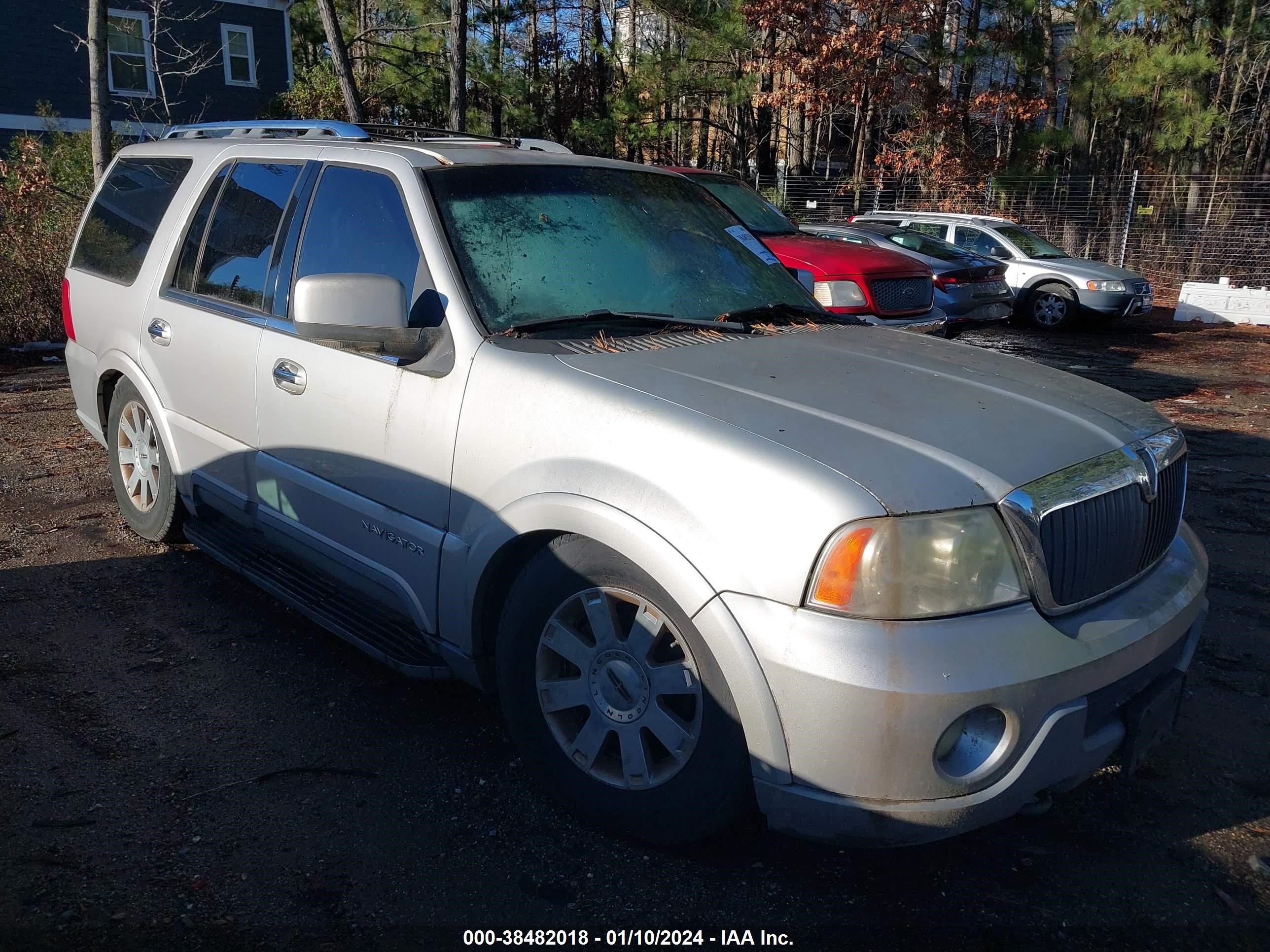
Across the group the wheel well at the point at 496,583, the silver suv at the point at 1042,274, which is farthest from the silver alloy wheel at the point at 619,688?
the silver suv at the point at 1042,274

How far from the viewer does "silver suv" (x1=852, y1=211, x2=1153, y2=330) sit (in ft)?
49.1

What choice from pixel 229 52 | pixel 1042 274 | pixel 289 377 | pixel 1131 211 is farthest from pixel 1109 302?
pixel 229 52

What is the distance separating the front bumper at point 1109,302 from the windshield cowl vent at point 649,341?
13195 millimetres

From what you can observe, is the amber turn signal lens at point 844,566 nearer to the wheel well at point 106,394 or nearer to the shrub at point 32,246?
the wheel well at point 106,394

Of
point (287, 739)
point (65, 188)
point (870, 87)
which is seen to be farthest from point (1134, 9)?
point (287, 739)

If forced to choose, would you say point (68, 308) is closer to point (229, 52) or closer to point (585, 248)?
point (585, 248)

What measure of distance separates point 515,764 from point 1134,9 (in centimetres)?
2111

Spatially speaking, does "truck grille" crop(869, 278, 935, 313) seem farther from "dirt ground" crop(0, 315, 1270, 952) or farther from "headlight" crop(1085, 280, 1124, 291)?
"headlight" crop(1085, 280, 1124, 291)

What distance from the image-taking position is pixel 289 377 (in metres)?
3.66

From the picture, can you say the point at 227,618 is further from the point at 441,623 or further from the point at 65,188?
the point at 65,188

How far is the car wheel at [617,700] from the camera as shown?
254 centimetres

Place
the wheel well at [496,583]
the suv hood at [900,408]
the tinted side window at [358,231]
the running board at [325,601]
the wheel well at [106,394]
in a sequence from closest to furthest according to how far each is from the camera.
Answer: the suv hood at [900,408]
the wheel well at [496,583]
the running board at [325,601]
the tinted side window at [358,231]
the wheel well at [106,394]

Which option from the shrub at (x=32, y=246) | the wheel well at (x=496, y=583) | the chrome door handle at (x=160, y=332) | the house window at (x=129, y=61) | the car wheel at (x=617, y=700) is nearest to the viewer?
the car wheel at (x=617, y=700)

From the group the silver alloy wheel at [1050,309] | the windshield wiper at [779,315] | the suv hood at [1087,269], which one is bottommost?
the silver alloy wheel at [1050,309]
